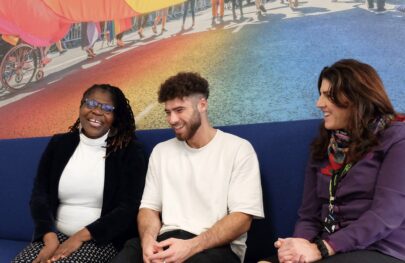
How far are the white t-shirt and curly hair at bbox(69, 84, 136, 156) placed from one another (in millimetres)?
288

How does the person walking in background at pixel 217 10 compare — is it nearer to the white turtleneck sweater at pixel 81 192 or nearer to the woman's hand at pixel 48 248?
the white turtleneck sweater at pixel 81 192

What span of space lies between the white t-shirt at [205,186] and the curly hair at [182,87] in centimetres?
22

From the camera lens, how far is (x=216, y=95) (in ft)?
7.77

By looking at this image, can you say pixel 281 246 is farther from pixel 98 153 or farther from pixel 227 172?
pixel 98 153

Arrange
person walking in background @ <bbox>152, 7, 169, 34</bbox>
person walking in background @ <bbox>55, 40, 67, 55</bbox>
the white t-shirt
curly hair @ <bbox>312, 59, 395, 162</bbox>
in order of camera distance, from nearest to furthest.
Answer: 1. curly hair @ <bbox>312, 59, 395, 162</bbox>
2. the white t-shirt
3. person walking in background @ <bbox>152, 7, 169, 34</bbox>
4. person walking in background @ <bbox>55, 40, 67, 55</bbox>

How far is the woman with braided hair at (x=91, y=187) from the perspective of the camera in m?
1.81

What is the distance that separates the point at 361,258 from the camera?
125 cm

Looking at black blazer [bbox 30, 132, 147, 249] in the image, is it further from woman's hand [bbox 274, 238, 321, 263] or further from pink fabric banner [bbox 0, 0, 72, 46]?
pink fabric banner [bbox 0, 0, 72, 46]

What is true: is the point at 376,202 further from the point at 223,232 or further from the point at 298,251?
the point at 223,232

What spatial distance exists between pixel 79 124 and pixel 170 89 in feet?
2.51


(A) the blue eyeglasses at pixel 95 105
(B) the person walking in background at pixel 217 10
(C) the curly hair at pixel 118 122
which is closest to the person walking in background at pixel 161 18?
(B) the person walking in background at pixel 217 10

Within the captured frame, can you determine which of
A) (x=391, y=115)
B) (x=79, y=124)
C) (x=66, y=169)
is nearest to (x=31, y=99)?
(x=79, y=124)

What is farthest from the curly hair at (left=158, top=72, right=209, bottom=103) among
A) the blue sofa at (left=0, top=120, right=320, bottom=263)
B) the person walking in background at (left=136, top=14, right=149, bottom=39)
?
the person walking in background at (left=136, top=14, right=149, bottom=39)

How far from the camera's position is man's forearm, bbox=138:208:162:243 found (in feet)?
5.54
